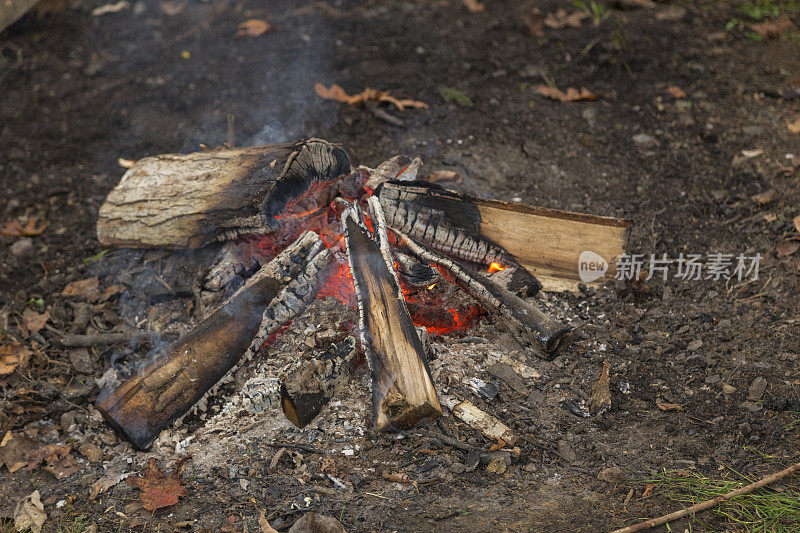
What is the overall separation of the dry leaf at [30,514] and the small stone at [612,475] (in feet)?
8.36

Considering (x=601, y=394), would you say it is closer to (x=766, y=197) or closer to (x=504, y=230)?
(x=504, y=230)

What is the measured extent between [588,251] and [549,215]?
34 centimetres

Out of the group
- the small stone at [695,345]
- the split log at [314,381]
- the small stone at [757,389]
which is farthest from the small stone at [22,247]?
the small stone at [757,389]

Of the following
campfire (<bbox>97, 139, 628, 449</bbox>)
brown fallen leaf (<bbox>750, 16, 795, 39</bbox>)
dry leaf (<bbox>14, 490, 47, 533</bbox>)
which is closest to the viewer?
dry leaf (<bbox>14, 490, 47, 533</bbox>)

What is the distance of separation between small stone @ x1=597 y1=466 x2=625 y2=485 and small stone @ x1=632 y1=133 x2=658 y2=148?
295 cm

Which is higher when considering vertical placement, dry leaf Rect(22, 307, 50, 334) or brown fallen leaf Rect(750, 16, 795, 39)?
brown fallen leaf Rect(750, 16, 795, 39)

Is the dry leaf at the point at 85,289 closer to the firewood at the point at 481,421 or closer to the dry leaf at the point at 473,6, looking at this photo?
the firewood at the point at 481,421

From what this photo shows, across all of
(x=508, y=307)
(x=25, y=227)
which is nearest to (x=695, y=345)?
(x=508, y=307)

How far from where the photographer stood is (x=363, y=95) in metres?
5.14

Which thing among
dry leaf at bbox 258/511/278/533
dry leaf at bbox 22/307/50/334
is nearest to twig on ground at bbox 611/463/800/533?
dry leaf at bbox 258/511/278/533

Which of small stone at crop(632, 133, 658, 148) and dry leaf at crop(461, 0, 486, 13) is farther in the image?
dry leaf at crop(461, 0, 486, 13)

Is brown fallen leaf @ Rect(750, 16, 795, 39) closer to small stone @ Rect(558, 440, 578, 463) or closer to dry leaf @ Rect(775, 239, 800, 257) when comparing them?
dry leaf @ Rect(775, 239, 800, 257)

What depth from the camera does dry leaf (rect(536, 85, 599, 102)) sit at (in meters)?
5.22

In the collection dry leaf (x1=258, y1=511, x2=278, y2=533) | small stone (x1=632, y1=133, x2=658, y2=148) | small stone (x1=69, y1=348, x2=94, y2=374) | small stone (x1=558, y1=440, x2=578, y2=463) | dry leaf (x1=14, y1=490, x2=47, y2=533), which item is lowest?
dry leaf (x1=14, y1=490, x2=47, y2=533)
